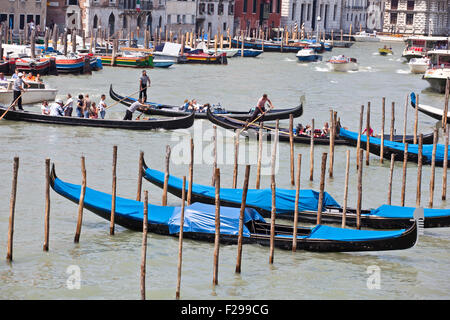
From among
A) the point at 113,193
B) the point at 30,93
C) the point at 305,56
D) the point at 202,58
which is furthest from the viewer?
the point at 305,56

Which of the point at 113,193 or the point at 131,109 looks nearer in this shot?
the point at 113,193

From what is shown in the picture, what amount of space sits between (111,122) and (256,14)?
135ft

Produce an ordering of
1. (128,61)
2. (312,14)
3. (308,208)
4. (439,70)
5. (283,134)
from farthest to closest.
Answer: (312,14)
(128,61)
(439,70)
(283,134)
(308,208)

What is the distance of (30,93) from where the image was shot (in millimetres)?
22469

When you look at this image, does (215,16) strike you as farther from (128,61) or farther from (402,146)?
(402,146)

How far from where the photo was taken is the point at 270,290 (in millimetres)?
9805

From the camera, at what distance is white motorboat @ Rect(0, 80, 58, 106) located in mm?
21564

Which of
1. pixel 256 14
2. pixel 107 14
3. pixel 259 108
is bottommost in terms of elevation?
pixel 259 108

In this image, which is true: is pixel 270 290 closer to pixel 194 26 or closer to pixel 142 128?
pixel 142 128

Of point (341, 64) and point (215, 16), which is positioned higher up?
point (215, 16)

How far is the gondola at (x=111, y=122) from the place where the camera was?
750 inches

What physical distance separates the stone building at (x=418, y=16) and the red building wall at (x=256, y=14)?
17.7 meters

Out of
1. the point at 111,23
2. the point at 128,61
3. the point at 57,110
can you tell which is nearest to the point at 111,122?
the point at 57,110
